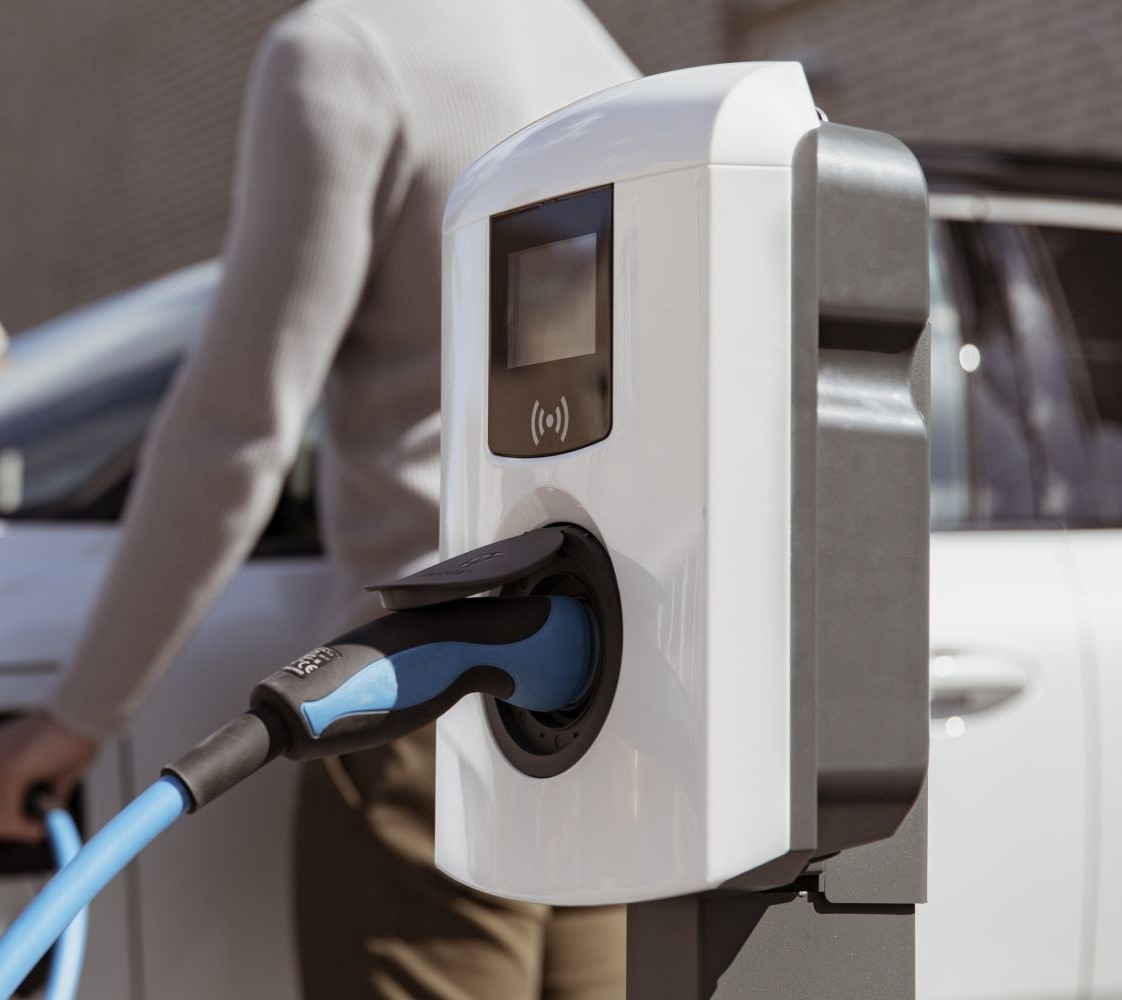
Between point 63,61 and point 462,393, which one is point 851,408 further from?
point 63,61

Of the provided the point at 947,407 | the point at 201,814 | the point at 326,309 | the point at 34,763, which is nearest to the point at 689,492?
the point at 326,309

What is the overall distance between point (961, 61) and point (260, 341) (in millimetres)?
4491

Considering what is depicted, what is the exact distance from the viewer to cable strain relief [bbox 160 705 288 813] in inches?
26.9

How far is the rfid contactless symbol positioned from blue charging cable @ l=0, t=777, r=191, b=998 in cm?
23

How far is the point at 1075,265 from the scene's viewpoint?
263 cm

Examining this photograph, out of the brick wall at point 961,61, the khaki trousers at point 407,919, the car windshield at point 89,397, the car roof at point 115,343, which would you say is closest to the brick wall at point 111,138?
the brick wall at point 961,61

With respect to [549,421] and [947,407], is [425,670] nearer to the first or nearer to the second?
[549,421]

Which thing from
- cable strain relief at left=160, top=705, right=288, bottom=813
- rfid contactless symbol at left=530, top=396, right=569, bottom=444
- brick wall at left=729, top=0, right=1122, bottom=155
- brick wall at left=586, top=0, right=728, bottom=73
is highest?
brick wall at left=586, top=0, right=728, bottom=73

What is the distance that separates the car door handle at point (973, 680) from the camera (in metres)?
2.14

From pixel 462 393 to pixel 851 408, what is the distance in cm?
22

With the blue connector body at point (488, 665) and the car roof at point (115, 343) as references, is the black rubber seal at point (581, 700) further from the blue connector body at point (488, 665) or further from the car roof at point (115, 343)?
the car roof at point (115, 343)

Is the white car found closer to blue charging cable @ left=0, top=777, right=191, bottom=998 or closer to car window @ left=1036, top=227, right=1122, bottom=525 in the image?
car window @ left=1036, top=227, right=1122, bottom=525

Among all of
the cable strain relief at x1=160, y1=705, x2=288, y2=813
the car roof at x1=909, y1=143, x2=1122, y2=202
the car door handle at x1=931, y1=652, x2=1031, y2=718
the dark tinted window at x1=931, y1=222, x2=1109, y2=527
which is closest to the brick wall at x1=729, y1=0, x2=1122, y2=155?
the car roof at x1=909, y1=143, x2=1122, y2=202

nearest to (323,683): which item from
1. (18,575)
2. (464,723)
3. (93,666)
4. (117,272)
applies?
(464,723)
